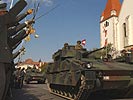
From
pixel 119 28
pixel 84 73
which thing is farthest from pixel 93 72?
pixel 119 28

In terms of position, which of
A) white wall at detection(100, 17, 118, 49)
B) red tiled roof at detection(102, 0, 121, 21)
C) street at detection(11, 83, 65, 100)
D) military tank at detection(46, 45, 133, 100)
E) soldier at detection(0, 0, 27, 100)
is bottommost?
street at detection(11, 83, 65, 100)

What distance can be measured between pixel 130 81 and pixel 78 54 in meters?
2.48

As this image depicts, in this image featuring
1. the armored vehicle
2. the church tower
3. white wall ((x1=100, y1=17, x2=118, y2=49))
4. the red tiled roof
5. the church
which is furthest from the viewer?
the red tiled roof

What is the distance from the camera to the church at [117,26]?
164ft

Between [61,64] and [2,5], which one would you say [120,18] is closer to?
[61,64]

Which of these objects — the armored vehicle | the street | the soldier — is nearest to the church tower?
the armored vehicle

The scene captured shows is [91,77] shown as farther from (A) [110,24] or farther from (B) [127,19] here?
(A) [110,24]

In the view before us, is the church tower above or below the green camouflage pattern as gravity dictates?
above

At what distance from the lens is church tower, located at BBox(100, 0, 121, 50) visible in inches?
2335

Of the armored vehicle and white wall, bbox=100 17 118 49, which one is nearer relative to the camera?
the armored vehicle

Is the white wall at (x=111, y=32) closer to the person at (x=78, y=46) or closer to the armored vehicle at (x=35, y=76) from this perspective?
the armored vehicle at (x=35, y=76)

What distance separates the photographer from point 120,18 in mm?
54188

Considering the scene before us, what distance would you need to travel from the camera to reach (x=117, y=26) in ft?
191

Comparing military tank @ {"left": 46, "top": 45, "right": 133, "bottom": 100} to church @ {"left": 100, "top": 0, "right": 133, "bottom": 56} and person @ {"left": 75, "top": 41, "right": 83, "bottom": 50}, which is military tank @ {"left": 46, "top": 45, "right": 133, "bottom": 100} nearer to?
person @ {"left": 75, "top": 41, "right": 83, "bottom": 50}
